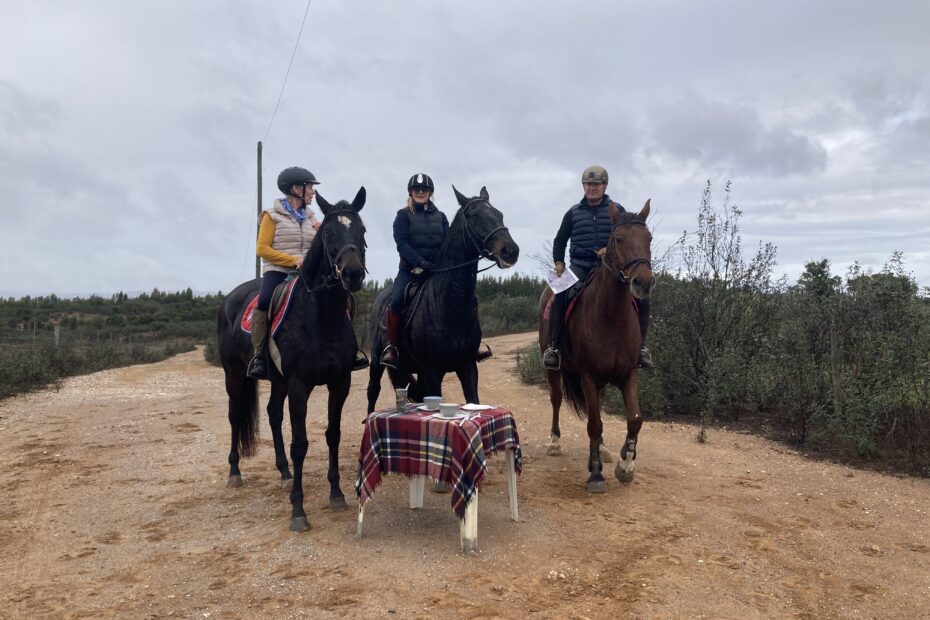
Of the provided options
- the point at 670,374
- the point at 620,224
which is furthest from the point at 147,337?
the point at 620,224

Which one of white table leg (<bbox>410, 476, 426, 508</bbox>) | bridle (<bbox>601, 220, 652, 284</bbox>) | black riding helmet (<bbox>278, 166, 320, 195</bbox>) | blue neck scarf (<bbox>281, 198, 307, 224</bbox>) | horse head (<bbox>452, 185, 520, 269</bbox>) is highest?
black riding helmet (<bbox>278, 166, 320, 195</bbox>)

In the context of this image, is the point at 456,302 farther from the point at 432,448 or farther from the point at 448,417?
the point at 432,448

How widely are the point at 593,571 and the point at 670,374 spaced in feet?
21.3

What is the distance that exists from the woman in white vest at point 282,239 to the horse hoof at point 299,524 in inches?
54.7

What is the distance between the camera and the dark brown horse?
18.7ft

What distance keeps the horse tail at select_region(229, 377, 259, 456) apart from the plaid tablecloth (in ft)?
8.71

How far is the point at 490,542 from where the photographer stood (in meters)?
4.68

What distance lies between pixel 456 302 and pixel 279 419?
221cm

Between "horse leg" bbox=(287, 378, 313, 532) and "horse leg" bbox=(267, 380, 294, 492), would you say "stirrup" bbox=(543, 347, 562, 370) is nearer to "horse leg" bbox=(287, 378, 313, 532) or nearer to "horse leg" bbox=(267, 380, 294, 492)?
"horse leg" bbox=(287, 378, 313, 532)

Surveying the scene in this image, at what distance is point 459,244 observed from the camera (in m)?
5.62

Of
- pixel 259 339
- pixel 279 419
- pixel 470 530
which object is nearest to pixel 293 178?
pixel 259 339

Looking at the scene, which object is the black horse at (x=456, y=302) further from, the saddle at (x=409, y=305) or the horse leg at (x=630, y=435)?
the horse leg at (x=630, y=435)

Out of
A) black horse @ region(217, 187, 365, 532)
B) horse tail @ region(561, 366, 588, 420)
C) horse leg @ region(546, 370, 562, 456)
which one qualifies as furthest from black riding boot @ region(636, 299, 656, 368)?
black horse @ region(217, 187, 365, 532)

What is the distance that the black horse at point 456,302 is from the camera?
5.41m
